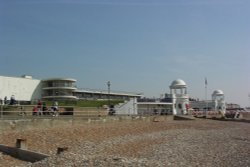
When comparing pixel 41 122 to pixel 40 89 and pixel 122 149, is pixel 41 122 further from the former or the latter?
pixel 40 89

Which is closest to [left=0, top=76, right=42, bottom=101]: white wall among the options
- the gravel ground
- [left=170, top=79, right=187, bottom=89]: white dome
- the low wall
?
[left=170, top=79, right=187, bottom=89]: white dome

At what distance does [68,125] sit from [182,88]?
3482 centimetres

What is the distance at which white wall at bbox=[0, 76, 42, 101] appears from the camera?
266 ft

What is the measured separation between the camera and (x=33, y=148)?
16.7 meters

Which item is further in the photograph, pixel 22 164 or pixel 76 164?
pixel 22 164

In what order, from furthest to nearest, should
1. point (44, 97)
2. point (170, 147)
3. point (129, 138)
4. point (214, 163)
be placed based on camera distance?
point (44, 97)
point (129, 138)
point (170, 147)
point (214, 163)

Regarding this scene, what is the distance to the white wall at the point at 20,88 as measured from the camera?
81125 mm

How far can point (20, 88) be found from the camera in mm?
85000

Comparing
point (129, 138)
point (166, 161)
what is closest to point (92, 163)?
point (166, 161)

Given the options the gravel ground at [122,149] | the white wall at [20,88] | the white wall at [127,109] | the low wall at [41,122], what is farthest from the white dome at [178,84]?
the white wall at [20,88]

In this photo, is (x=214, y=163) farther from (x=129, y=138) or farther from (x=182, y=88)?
(x=182, y=88)

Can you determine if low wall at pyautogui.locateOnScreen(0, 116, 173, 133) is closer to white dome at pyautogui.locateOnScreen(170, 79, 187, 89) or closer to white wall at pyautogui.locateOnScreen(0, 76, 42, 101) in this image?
white dome at pyautogui.locateOnScreen(170, 79, 187, 89)

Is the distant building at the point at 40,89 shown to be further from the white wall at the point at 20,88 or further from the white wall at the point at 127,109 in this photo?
the white wall at the point at 127,109

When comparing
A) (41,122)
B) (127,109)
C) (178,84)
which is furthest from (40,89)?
(41,122)
